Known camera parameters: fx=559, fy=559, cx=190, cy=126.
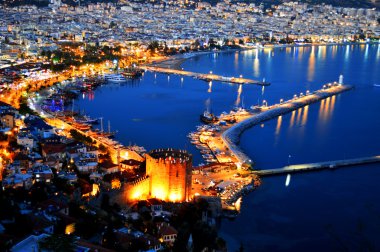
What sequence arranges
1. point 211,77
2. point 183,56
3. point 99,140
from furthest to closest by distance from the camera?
point 183,56 → point 211,77 → point 99,140

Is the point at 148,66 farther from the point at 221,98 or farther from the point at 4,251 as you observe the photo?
the point at 4,251

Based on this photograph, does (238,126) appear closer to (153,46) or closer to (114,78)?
(114,78)

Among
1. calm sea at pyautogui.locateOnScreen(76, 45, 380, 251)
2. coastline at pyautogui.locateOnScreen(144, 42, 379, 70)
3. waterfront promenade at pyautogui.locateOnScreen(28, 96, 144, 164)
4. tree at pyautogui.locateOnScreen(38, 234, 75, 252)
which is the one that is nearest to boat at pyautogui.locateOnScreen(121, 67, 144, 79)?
calm sea at pyautogui.locateOnScreen(76, 45, 380, 251)

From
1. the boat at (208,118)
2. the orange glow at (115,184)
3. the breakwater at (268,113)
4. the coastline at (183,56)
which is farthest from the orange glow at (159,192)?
the coastline at (183,56)

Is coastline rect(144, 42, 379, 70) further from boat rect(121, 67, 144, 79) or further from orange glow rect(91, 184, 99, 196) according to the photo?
orange glow rect(91, 184, 99, 196)

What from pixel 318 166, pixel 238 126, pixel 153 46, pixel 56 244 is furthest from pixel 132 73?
pixel 56 244

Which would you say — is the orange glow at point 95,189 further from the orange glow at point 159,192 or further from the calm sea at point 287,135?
the calm sea at point 287,135
